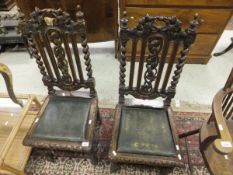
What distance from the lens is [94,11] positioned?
208 centimetres

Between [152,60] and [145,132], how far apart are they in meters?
0.45

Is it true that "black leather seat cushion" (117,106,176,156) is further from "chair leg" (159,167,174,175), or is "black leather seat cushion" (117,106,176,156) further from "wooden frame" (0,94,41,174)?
"wooden frame" (0,94,41,174)

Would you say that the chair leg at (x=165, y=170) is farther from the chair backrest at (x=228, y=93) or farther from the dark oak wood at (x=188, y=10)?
the dark oak wood at (x=188, y=10)

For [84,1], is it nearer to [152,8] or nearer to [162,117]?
[152,8]

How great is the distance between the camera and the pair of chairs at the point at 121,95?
3.64ft

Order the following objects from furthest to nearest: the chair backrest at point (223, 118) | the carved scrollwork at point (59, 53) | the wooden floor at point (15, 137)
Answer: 1. the wooden floor at point (15, 137)
2. the carved scrollwork at point (59, 53)
3. the chair backrest at point (223, 118)

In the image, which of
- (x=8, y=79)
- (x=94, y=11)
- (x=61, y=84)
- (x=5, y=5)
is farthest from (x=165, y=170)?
(x=5, y=5)

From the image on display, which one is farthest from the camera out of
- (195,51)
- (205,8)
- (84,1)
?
(195,51)

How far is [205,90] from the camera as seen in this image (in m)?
2.07

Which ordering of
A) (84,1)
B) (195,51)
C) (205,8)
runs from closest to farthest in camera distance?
1. (205,8)
2. (84,1)
3. (195,51)

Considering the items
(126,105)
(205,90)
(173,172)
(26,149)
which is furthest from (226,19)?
(26,149)

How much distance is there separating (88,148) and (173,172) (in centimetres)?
72

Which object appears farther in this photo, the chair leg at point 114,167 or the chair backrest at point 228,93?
the chair leg at point 114,167

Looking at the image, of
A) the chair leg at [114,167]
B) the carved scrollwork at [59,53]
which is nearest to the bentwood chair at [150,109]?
the chair leg at [114,167]
